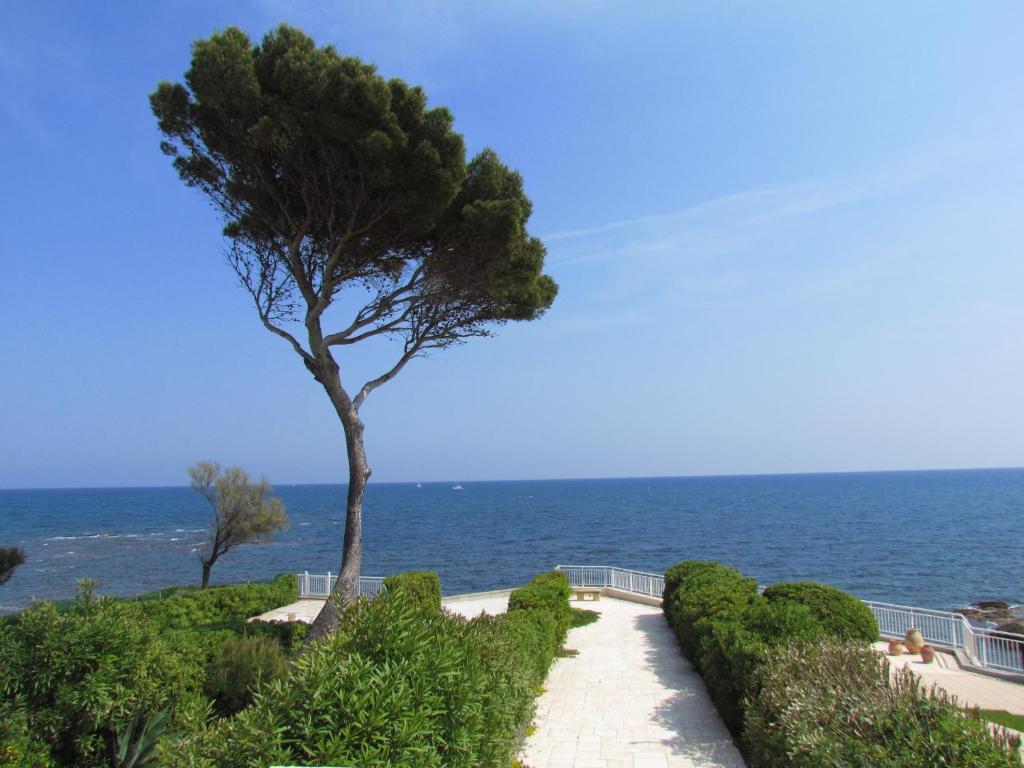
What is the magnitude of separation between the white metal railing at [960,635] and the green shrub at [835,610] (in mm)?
3219

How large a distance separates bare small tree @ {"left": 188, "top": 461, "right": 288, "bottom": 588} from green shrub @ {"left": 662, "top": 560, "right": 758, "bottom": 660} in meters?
18.0

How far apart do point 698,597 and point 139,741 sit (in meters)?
9.60

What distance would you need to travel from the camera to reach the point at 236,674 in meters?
8.13

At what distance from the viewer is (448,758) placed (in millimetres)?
4340

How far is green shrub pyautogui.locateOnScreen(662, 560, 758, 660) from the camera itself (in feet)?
37.5

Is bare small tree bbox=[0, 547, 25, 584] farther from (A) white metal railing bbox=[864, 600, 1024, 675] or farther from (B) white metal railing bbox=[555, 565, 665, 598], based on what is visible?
(A) white metal railing bbox=[864, 600, 1024, 675]

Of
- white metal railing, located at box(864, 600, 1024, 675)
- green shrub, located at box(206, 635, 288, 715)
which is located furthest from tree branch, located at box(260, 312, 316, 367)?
white metal railing, located at box(864, 600, 1024, 675)

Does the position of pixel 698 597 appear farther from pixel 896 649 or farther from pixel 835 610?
pixel 896 649

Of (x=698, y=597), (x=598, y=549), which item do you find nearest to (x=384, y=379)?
(x=698, y=597)

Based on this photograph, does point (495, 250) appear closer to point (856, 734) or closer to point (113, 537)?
point (856, 734)

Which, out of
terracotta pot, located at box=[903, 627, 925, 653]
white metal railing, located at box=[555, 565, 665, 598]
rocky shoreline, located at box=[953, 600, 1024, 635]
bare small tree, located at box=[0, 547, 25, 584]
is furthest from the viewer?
rocky shoreline, located at box=[953, 600, 1024, 635]

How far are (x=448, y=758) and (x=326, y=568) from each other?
40777 millimetres

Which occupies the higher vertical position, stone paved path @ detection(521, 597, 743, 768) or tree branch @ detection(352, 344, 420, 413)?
tree branch @ detection(352, 344, 420, 413)

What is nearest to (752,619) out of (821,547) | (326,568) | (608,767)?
(608,767)
